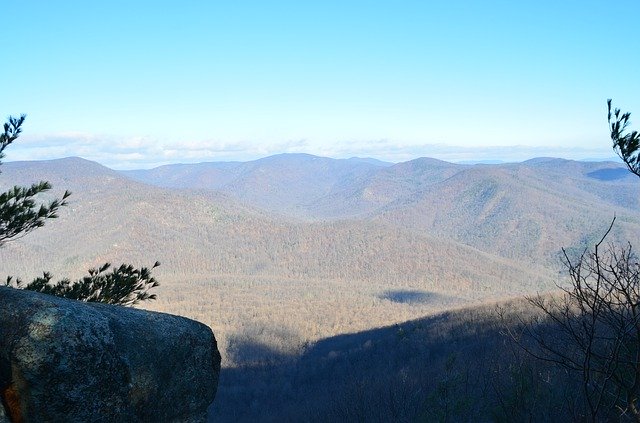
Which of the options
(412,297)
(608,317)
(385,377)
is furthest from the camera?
(412,297)

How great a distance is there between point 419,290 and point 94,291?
173 metres

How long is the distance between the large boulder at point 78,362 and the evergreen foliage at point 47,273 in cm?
575

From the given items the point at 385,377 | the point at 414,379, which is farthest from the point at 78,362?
the point at 385,377

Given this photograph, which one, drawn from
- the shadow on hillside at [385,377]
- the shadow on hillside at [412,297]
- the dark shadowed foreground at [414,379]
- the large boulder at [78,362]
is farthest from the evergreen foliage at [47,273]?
the shadow on hillside at [412,297]

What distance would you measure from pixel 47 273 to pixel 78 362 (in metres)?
8.89

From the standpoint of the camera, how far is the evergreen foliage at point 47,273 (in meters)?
11.7

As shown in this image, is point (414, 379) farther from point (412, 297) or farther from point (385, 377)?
point (412, 297)

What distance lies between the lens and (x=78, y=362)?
600 cm

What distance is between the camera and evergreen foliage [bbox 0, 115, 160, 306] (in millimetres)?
11745

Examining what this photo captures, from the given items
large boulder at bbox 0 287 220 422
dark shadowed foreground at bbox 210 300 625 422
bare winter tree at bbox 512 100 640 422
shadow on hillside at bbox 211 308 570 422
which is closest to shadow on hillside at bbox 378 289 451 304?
dark shadowed foreground at bbox 210 300 625 422

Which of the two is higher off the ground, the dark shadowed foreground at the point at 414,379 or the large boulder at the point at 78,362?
the large boulder at the point at 78,362

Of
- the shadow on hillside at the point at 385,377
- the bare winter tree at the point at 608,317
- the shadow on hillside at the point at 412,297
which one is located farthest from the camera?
the shadow on hillside at the point at 412,297

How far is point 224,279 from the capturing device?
192875 millimetres

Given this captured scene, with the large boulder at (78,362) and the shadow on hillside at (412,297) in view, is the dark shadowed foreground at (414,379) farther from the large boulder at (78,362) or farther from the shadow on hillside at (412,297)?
the shadow on hillside at (412,297)
